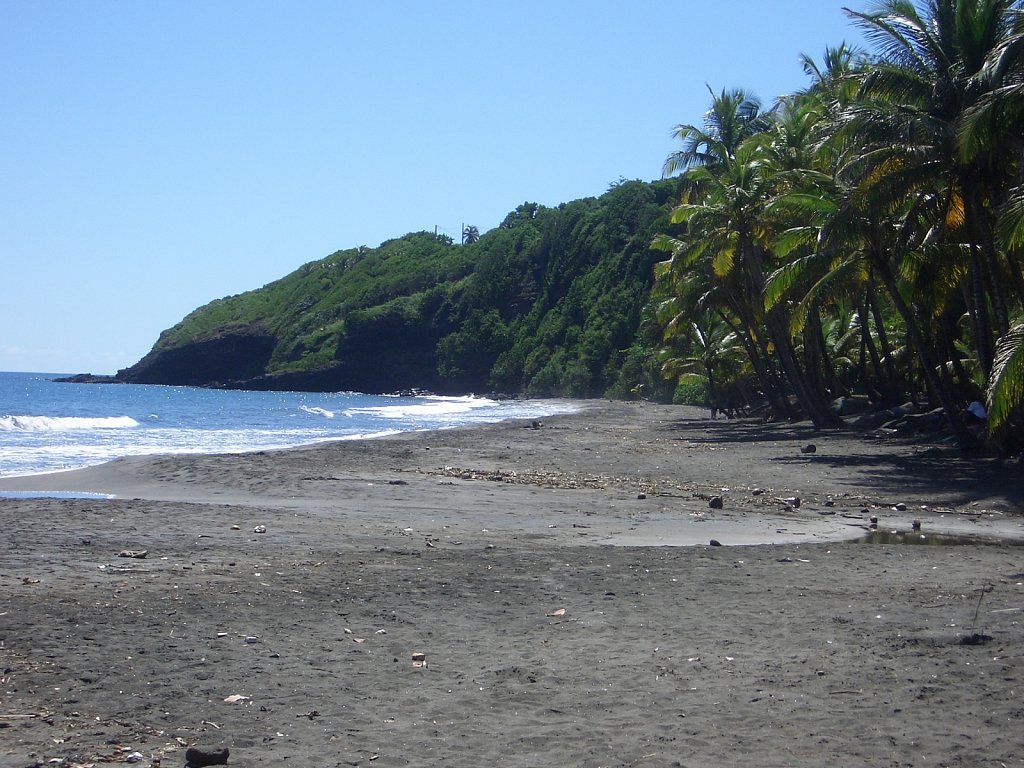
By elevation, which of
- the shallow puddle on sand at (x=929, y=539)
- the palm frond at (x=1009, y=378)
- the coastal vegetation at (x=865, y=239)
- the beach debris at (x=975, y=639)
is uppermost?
the coastal vegetation at (x=865, y=239)

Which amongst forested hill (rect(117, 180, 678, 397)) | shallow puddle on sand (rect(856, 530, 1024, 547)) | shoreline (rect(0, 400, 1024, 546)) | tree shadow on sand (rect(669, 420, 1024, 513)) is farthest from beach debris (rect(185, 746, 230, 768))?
forested hill (rect(117, 180, 678, 397))

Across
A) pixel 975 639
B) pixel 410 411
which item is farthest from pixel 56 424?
pixel 975 639

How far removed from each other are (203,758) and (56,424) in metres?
38.4

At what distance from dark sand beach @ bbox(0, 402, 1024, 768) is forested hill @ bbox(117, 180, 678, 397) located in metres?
60.9

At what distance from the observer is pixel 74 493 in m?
16.2

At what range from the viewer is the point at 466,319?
115 meters

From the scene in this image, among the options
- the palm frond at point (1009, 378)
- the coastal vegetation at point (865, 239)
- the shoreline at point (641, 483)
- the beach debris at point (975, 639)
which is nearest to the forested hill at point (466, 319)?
the coastal vegetation at point (865, 239)

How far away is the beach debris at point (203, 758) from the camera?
14.5ft

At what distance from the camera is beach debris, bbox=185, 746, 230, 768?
443 centimetres

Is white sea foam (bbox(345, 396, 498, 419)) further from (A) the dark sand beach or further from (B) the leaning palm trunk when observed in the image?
(A) the dark sand beach

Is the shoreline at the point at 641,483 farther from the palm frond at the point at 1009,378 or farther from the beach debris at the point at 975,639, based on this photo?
the beach debris at the point at 975,639

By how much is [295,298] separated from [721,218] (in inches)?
4728

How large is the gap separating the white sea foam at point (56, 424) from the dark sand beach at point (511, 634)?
24.5 metres

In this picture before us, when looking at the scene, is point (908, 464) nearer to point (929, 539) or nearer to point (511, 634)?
point (929, 539)
